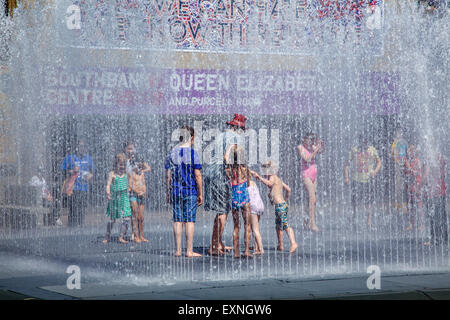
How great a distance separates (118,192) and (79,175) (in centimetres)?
208

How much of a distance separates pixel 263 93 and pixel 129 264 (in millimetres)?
9890

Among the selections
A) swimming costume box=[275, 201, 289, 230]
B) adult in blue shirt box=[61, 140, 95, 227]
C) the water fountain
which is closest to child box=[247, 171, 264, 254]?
swimming costume box=[275, 201, 289, 230]

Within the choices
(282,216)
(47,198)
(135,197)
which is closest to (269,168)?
(282,216)

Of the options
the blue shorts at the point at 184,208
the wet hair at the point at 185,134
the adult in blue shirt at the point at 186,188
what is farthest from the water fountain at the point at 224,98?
the wet hair at the point at 185,134

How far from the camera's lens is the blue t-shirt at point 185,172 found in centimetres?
1045

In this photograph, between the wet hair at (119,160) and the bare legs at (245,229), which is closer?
the bare legs at (245,229)

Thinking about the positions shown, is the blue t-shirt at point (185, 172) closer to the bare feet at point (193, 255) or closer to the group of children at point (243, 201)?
the group of children at point (243, 201)

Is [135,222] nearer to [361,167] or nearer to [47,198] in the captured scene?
[47,198]

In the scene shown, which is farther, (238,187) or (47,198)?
(47,198)

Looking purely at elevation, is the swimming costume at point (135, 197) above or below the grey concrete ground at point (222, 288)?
above

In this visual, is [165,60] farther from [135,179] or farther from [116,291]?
[116,291]

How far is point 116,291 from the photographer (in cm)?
792

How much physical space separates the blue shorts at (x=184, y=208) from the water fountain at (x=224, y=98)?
558 millimetres

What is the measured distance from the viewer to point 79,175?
1434cm
